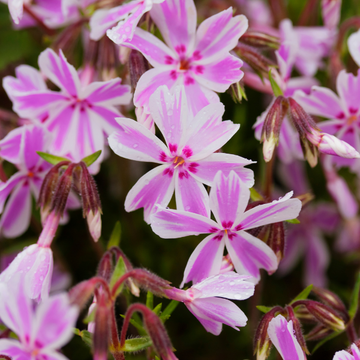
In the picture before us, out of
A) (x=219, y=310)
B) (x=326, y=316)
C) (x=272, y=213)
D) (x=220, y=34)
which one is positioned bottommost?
(x=326, y=316)

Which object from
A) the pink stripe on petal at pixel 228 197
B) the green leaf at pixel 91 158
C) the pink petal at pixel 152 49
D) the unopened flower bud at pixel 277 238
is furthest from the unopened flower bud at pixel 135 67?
the unopened flower bud at pixel 277 238

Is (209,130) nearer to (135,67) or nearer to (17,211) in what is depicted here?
(135,67)

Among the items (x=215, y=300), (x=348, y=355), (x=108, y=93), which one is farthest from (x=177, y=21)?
(x=348, y=355)

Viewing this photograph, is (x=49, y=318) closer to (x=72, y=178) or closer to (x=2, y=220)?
(x=72, y=178)

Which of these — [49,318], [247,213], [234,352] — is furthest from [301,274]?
[49,318]

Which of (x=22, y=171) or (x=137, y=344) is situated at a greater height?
(x=22, y=171)

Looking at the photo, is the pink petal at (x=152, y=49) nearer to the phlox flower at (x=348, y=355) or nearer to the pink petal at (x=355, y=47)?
the pink petal at (x=355, y=47)
